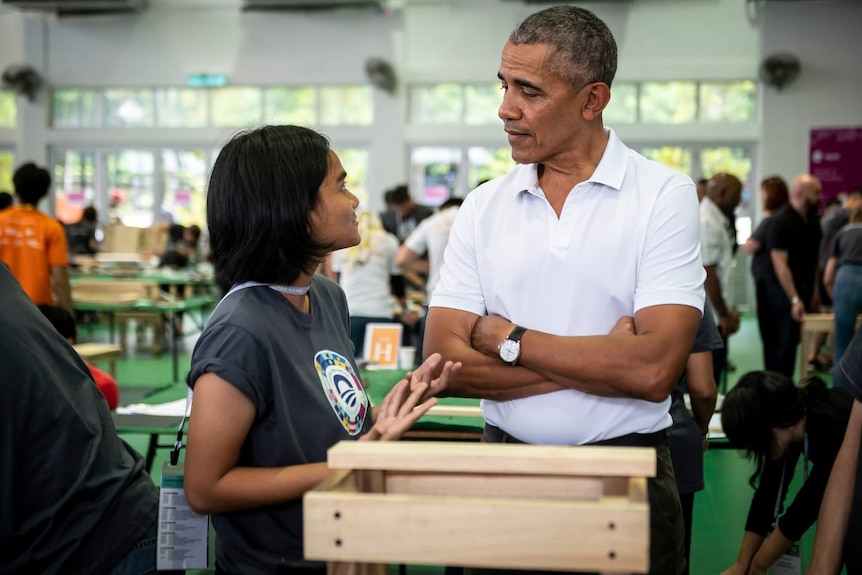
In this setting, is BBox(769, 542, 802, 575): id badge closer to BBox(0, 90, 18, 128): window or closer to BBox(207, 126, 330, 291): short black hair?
BBox(207, 126, 330, 291): short black hair

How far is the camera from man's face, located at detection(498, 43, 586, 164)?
173cm

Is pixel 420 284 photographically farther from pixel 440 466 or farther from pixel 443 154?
pixel 443 154

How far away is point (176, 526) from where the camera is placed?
5.57 feet

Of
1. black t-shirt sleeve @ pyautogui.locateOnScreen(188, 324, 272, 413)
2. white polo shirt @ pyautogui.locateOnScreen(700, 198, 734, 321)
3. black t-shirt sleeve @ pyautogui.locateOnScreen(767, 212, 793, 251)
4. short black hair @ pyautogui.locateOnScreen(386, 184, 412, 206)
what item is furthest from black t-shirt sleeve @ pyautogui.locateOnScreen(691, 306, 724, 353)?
short black hair @ pyautogui.locateOnScreen(386, 184, 412, 206)

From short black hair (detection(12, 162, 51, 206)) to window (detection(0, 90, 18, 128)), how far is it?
12117 millimetres

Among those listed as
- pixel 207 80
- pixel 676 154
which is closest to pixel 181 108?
pixel 207 80

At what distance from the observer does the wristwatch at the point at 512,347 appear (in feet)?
5.46

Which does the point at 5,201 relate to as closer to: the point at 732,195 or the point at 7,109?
the point at 732,195

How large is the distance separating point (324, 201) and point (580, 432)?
1.98 ft

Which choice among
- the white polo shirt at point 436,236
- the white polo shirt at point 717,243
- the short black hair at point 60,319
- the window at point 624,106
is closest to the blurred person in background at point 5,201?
the white polo shirt at point 436,236

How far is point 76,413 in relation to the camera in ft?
5.46

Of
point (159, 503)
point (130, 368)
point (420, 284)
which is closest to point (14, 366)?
point (159, 503)

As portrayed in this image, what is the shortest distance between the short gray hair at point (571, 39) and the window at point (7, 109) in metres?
16.7

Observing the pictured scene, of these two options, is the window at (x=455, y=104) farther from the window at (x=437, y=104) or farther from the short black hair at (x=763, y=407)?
the short black hair at (x=763, y=407)
